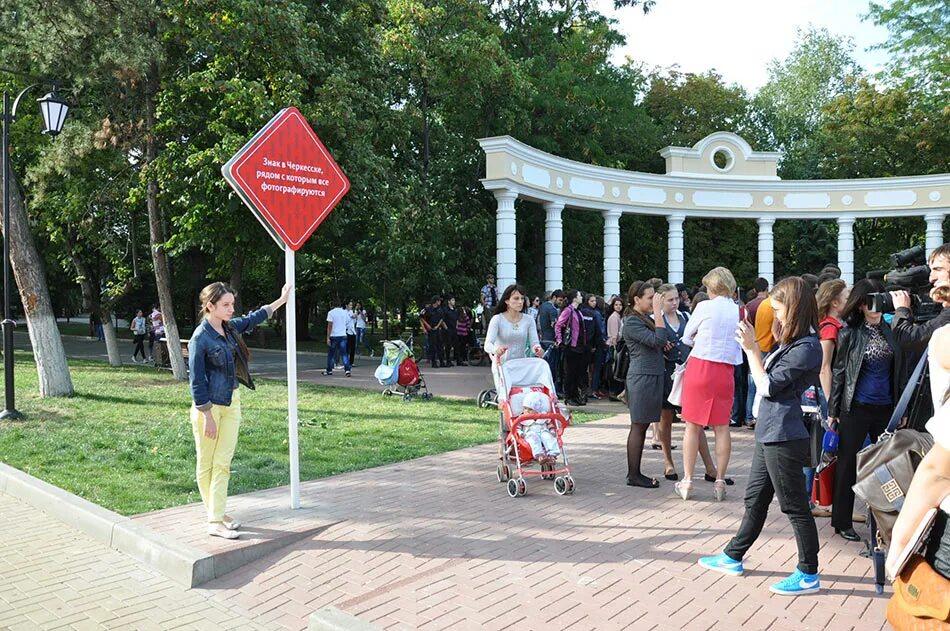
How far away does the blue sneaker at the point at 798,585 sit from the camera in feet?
14.9

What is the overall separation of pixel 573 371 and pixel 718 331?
664 centimetres

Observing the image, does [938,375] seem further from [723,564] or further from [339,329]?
[339,329]

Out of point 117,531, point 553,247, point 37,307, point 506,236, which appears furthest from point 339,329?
point 117,531

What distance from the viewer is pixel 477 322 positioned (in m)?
24.0

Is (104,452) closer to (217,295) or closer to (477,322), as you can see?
(217,295)

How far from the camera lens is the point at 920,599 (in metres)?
2.35

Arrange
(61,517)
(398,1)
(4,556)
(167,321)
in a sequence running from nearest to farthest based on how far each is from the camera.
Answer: (4,556), (61,517), (167,321), (398,1)

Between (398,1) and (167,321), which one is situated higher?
(398,1)

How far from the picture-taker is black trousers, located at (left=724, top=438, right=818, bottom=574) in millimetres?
4480

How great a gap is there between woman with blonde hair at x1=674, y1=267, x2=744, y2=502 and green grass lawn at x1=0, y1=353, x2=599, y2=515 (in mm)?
3407

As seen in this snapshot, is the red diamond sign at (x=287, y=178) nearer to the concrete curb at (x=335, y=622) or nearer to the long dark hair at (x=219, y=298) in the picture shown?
the long dark hair at (x=219, y=298)

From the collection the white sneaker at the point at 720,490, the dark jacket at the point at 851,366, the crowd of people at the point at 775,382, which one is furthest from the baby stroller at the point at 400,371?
the dark jacket at the point at 851,366

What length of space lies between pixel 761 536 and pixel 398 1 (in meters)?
22.0

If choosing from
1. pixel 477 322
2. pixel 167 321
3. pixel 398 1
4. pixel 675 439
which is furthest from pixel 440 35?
pixel 675 439
